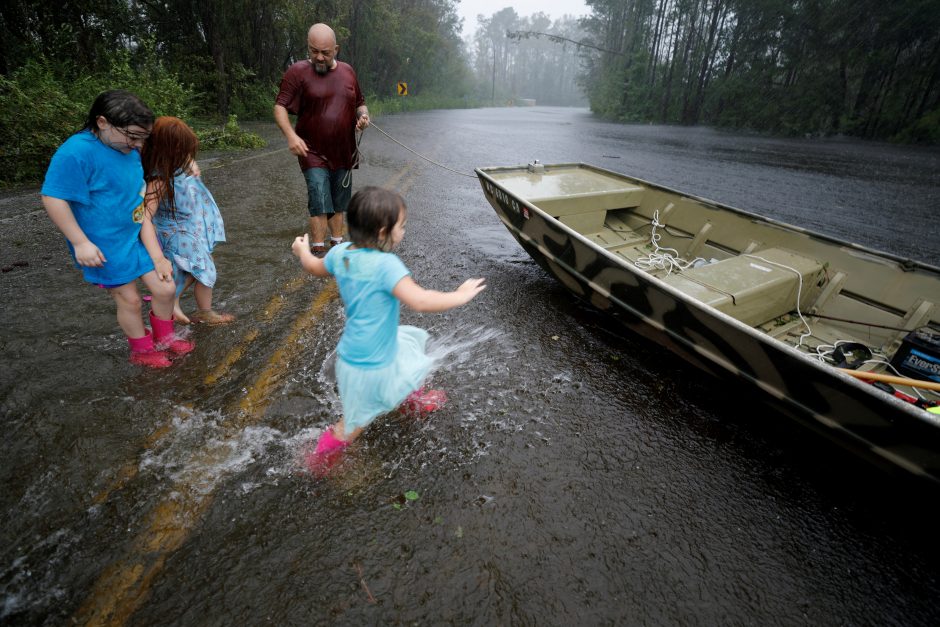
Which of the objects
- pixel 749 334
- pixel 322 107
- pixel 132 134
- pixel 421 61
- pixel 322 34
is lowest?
pixel 749 334

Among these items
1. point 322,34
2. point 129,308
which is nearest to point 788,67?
point 322,34

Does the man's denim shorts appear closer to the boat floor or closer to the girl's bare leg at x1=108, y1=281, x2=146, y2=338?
the girl's bare leg at x1=108, y1=281, x2=146, y2=338

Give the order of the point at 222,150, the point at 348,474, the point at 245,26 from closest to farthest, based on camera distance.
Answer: the point at 348,474, the point at 222,150, the point at 245,26

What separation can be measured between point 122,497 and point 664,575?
8.40 ft

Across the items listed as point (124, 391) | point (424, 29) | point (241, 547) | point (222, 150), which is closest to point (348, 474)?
point (241, 547)

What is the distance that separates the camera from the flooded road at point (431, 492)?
188cm

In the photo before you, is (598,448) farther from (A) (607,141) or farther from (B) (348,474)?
(A) (607,141)

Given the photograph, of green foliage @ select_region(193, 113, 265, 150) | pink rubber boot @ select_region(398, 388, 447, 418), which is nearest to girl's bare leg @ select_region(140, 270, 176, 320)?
pink rubber boot @ select_region(398, 388, 447, 418)

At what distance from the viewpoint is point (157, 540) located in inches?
77.2

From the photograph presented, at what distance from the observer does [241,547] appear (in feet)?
6.50

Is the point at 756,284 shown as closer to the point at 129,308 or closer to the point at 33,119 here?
the point at 129,308

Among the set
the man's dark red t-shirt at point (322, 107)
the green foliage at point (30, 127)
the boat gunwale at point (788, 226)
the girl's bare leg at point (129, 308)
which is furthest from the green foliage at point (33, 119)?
the boat gunwale at point (788, 226)

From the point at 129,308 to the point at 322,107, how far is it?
268cm

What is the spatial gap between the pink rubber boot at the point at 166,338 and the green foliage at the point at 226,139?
32.6ft
